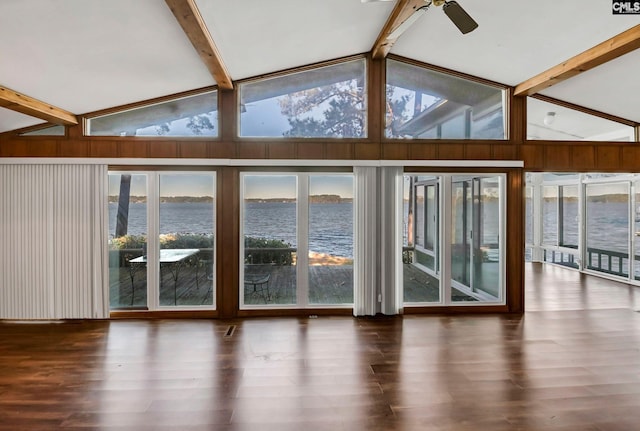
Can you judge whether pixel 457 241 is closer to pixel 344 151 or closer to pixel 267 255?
pixel 344 151

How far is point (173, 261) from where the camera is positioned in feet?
16.5

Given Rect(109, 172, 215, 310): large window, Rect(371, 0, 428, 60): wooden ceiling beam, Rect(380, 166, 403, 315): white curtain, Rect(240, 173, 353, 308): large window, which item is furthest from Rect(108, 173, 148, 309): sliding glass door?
Rect(371, 0, 428, 60): wooden ceiling beam

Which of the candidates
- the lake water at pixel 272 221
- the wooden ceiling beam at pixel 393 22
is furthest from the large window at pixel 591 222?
the wooden ceiling beam at pixel 393 22

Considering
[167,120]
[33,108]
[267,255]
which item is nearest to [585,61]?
[267,255]

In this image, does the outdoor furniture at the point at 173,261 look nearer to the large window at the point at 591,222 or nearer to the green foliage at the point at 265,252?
the green foliage at the point at 265,252

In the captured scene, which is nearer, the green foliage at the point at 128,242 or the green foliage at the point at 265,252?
the green foliage at the point at 128,242

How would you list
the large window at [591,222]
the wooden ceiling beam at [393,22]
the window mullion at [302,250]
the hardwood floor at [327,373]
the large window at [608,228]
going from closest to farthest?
the hardwood floor at [327,373]
the wooden ceiling beam at [393,22]
the window mullion at [302,250]
the large window at [591,222]
the large window at [608,228]

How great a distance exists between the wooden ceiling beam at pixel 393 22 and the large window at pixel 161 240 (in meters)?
2.76

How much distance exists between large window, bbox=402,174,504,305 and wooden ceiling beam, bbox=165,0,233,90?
288cm

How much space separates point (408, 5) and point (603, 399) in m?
3.79

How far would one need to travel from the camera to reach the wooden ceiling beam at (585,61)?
356 centimetres

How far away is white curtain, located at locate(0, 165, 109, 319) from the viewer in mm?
4805

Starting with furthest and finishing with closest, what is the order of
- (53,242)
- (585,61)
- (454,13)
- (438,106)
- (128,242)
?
(438,106), (128,242), (53,242), (585,61), (454,13)

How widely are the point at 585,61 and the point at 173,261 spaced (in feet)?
17.9
